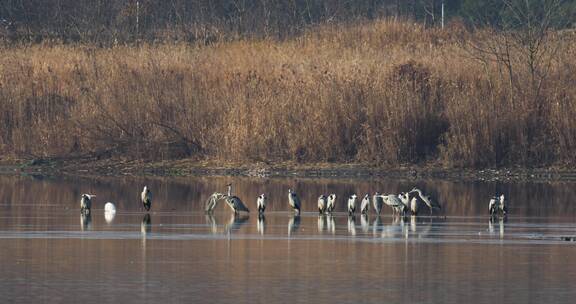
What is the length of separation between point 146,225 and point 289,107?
12019mm

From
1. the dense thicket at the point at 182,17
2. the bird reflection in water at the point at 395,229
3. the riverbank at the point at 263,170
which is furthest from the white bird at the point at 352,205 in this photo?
the dense thicket at the point at 182,17

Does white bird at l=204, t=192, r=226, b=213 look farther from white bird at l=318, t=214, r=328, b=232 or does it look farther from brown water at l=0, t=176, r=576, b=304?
white bird at l=318, t=214, r=328, b=232

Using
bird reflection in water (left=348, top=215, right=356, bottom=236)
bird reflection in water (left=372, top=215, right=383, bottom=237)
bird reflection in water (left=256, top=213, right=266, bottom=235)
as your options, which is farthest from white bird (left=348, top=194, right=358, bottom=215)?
bird reflection in water (left=256, top=213, right=266, bottom=235)

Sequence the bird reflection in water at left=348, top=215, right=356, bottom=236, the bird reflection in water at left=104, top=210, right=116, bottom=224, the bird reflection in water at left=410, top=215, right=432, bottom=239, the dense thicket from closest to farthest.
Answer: the bird reflection in water at left=410, top=215, right=432, bottom=239 < the bird reflection in water at left=348, top=215, right=356, bottom=236 < the bird reflection in water at left=104, top=210, right=116, bottom=224 < the dense thicket

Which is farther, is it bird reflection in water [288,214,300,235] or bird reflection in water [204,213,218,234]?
bird reflection in water [288,214,300,235]

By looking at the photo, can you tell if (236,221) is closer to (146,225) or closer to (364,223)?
(146,225)

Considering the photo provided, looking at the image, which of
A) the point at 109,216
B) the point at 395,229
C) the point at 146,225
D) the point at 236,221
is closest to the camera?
the point at 395,229

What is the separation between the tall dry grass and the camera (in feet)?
93.5

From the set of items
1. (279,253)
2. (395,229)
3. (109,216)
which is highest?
(109,216)

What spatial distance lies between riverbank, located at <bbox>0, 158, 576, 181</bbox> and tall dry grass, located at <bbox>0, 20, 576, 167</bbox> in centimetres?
31

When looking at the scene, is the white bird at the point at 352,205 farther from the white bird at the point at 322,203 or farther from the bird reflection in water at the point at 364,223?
the white bird at the point at 322,203

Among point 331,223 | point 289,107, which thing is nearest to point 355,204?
point 331,223

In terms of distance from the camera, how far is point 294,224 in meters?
17.8

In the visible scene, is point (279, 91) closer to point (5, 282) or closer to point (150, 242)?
point (150, 242)
